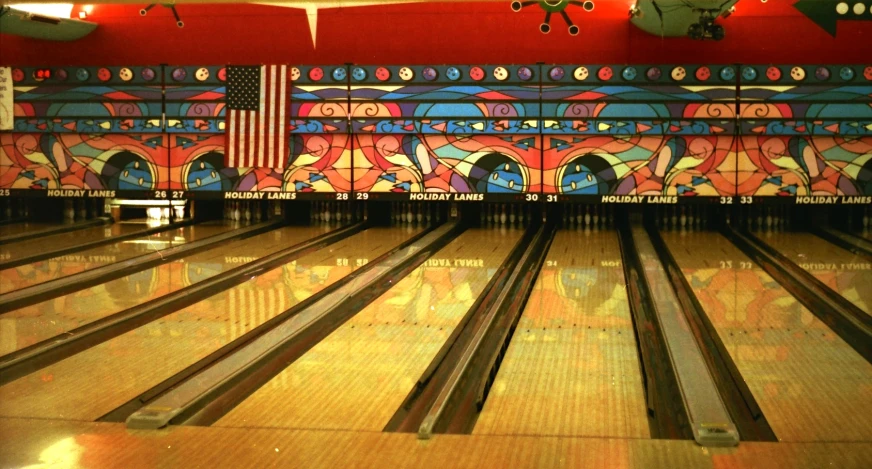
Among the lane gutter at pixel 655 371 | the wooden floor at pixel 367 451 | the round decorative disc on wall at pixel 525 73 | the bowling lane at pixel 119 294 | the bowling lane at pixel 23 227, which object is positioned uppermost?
the round decorative disc on wall at pixel 525 73

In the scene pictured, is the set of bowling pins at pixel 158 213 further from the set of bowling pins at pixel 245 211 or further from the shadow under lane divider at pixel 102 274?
the shadow under lane divider at pixel 102 274

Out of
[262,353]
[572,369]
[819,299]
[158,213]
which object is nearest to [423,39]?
[158,213]

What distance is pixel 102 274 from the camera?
708 centimetres

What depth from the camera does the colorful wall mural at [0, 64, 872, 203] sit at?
9.63 metres

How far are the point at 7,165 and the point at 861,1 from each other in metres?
8.82

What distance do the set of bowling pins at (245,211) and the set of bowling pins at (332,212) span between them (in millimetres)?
593

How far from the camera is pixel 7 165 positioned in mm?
10594

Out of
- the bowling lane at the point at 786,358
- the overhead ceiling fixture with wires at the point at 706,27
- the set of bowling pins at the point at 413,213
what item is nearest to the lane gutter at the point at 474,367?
the bowling lane at the point at 786,358

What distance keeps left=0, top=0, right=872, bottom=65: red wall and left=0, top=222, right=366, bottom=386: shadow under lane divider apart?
9.97 ft

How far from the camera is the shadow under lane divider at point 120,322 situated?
15.2ft

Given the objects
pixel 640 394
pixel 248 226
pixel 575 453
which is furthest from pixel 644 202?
pixel 575 453

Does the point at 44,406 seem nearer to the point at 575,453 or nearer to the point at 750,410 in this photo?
the point at 575,453

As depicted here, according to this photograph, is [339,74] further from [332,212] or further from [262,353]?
[262,353]

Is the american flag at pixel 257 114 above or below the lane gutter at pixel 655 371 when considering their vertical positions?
above
